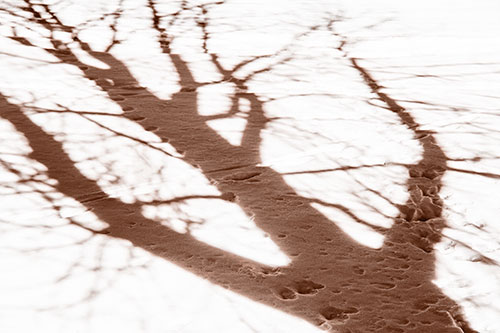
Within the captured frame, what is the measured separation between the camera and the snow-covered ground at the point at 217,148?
1846 millimetres

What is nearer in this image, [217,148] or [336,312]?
[336,312]

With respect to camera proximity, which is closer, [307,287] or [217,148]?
[307,287]

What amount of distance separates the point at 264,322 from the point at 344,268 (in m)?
0.35

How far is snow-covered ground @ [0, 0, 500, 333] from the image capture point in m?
1.85

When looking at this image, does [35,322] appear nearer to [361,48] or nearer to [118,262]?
[118,262]

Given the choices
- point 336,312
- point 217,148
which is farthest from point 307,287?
point 217,148

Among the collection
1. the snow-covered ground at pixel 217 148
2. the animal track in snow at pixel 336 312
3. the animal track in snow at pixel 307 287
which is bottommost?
the animal track in snow at pixel 336 312

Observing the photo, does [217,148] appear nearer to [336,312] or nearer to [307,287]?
[307,287]

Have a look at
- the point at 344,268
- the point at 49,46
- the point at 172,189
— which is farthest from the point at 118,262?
the point at 49,46

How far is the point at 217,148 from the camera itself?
106 inches

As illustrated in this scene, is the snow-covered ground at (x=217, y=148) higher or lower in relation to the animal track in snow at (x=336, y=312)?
higher

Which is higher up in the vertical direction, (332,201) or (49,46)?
(49,46)

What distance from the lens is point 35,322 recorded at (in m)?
1.70

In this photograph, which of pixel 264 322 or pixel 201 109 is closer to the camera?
pixel 264 322
